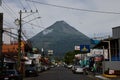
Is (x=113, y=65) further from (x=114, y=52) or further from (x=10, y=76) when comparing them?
(x=10, y=76)

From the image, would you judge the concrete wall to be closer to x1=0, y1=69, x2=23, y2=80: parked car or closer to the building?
the building

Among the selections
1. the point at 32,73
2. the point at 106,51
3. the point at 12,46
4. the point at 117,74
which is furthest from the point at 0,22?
the point at 12,46

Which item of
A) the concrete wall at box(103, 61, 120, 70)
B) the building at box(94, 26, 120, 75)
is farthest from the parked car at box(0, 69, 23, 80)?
the concrete wall at box(103, 61, 120, 70)

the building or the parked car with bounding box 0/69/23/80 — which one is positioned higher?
the building

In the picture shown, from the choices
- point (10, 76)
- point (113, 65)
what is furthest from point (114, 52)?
point (10, 76)

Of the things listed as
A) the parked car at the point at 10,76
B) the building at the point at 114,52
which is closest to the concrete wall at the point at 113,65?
the building at the point at 114,52

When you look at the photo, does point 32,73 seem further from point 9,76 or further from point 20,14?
point 9,76

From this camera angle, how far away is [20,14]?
175ft

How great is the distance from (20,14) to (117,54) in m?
29.5

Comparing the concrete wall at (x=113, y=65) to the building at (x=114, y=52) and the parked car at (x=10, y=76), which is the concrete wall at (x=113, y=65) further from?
the parked car at (x=10, y=76)

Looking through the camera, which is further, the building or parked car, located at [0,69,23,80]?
the building

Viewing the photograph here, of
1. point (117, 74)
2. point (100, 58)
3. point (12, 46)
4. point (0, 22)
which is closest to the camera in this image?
point (0, 22)

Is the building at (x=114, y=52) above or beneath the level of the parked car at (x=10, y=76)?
above

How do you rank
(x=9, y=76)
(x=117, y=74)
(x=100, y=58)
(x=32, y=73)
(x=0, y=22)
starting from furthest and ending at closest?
(x=100, y=58)
(x=32, y=73)
(x=117, y=74)
(x=0, y=22)
(x=9, y=76)
